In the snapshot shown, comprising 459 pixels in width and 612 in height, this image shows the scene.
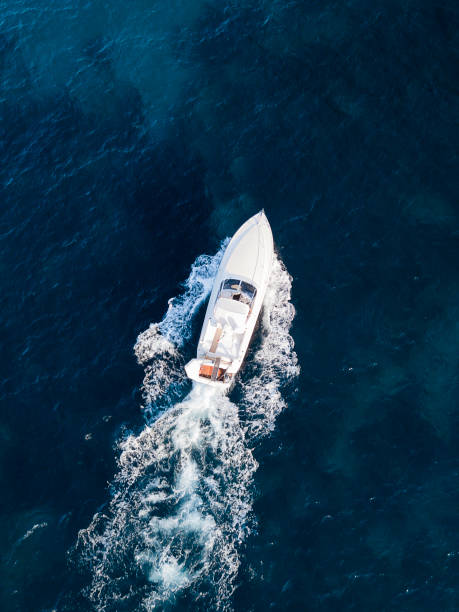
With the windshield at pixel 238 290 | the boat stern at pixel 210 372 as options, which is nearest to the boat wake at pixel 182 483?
the boat stern at pixel 210 372

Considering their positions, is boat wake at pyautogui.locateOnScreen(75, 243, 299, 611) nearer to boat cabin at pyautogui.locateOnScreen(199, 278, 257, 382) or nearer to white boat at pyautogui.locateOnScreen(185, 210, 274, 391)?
white boat at pyautogui.locateOnScreen(185, 210, 274, 391)

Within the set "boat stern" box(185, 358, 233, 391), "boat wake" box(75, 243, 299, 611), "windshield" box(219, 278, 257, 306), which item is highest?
"windshield" box(219, 278, 257, 306)

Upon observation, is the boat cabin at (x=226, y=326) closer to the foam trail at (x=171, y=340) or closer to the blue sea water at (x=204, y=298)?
the blue sea water at (x=204, y=298)

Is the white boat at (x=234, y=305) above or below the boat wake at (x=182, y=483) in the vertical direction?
above

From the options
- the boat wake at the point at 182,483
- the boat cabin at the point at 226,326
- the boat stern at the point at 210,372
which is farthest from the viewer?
the boat cabin at the point at 226,326

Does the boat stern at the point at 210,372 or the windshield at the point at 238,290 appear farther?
the windshield at the point at 238,290

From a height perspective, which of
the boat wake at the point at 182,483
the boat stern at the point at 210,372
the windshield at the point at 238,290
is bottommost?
the boat wake at the point at 182,483

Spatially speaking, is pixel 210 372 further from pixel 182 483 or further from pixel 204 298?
pixel 182 483

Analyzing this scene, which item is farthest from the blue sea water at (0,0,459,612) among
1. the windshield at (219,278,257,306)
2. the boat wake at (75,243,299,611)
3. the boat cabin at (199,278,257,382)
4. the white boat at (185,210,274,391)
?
the windshield at (219,278,257,306)
